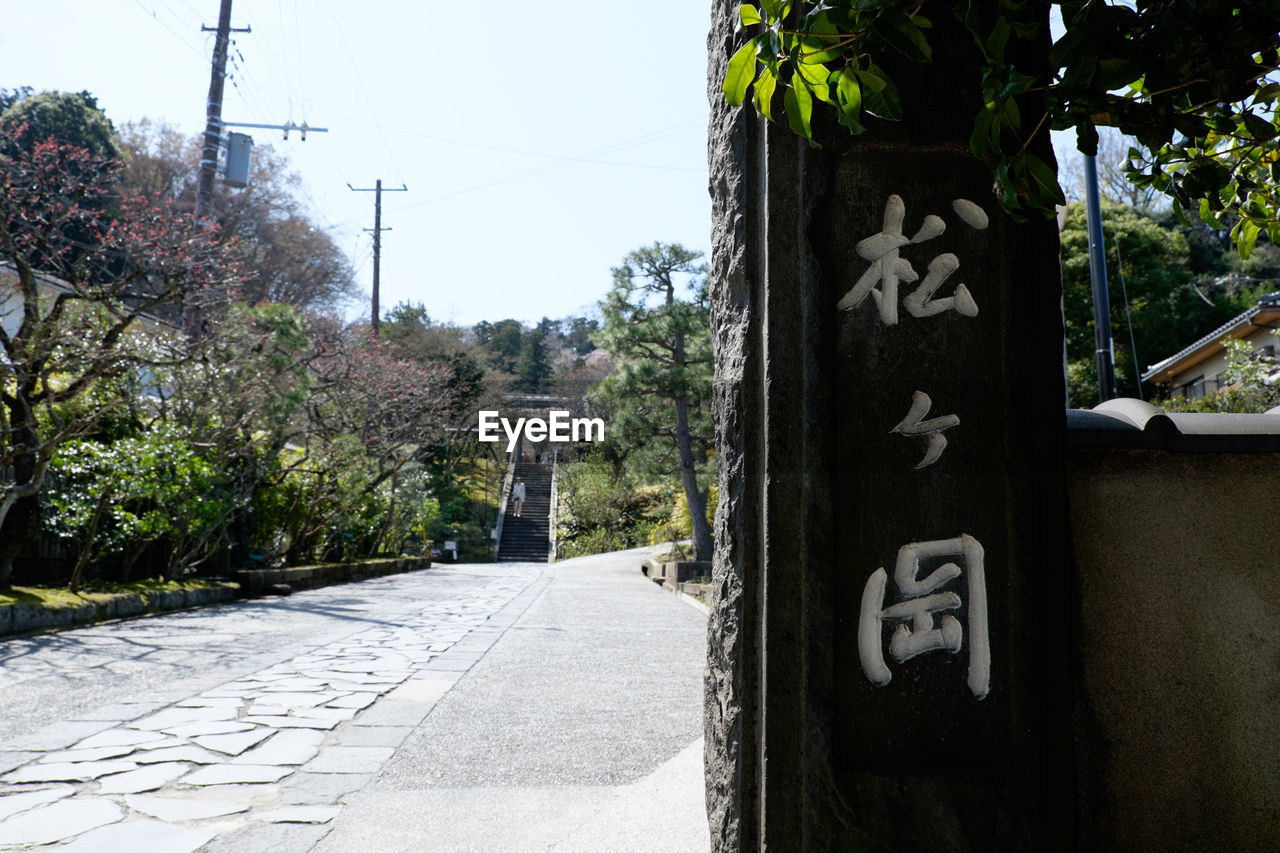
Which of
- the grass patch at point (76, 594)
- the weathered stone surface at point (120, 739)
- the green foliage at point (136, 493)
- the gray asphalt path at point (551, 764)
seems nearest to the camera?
the gray asphalt path at point (551, 764)

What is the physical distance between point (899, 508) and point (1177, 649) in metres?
0.86

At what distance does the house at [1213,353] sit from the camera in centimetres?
1673

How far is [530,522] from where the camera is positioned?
32.9 m

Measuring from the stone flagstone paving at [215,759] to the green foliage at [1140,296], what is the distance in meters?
20.5

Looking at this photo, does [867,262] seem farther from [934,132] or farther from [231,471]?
[231,471]

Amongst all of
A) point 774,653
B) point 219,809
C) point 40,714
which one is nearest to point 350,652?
point 40,714

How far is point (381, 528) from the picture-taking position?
67.6 ft

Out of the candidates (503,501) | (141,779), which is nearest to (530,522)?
(503,501)

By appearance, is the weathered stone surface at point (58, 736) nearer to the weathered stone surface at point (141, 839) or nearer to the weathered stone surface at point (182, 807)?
the weathered stone surface at point (182, 807)

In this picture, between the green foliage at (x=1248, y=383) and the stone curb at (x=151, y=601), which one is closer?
the stone curb at (x=151, y=601)

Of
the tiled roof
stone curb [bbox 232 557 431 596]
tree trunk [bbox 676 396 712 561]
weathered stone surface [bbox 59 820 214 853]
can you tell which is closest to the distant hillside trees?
tree trunk [bbox 676 396 712 561]

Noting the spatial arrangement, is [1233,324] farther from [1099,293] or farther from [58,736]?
[58,736]

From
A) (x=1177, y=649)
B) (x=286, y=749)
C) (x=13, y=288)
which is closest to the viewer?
(x=1177, y=649)

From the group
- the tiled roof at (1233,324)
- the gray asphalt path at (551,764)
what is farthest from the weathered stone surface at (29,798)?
the tiled roof at (1233,324)
